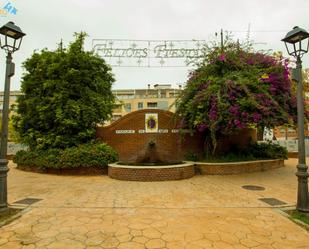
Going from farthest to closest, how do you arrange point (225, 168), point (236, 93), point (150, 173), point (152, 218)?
point (225, 168) < point (236, 93) < point (150, 173) < point (152, 218)

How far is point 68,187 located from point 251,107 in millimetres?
7130

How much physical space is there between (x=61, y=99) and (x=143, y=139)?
15.0ft

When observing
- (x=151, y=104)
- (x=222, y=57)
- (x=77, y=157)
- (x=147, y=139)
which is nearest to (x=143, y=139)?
(x=147, y=139)

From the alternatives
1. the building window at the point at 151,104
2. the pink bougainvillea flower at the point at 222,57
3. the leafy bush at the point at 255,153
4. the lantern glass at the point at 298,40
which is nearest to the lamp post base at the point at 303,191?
the lantern glass at the point at 298,40

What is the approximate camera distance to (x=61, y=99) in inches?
425

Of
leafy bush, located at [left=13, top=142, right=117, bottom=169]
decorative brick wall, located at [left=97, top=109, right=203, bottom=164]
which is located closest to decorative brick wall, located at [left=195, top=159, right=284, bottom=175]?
decorative brick wall, located at [left=97, top=109, right=203, bottom=164]

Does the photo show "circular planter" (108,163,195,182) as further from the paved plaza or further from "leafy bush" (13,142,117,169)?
"leafy bush" (13,142,117,169)

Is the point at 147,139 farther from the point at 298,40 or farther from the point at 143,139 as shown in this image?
the point at 298,40

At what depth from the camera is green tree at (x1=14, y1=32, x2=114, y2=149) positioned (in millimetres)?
10852

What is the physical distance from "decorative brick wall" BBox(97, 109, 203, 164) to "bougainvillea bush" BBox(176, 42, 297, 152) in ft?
5.37

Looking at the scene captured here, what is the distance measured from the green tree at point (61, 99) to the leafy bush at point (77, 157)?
1.86 ft

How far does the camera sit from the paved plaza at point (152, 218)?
3.63m

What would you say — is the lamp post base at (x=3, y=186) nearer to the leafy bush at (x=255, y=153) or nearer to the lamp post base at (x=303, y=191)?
the lamp post base at (x=303, y=191)

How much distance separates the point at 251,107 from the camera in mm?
8500
